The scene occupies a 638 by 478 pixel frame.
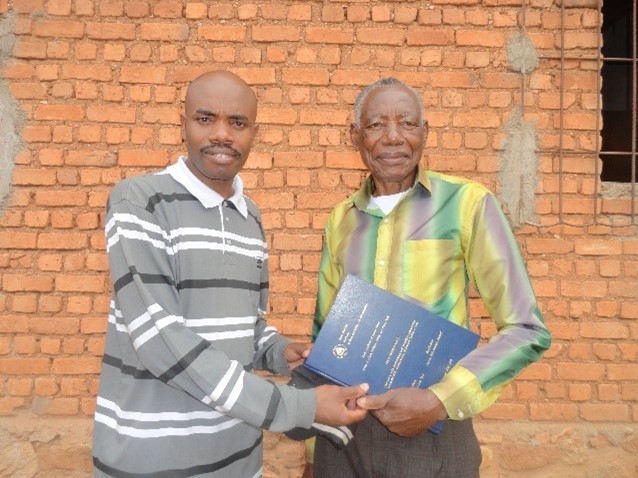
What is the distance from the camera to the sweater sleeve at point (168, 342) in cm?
135

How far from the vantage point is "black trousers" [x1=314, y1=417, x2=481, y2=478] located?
155cm

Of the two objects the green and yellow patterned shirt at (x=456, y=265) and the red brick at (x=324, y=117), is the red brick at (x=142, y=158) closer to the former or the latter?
the red brick at (x=324, y=117)

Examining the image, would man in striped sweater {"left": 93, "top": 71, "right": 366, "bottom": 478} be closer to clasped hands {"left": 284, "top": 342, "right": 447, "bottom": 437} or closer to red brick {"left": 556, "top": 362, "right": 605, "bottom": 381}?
clasped hands {"left": 284, "top": 342, "right": 447, "bottom": 437}

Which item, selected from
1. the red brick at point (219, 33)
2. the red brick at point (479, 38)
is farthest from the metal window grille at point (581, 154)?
the red brick at point (219, 33)

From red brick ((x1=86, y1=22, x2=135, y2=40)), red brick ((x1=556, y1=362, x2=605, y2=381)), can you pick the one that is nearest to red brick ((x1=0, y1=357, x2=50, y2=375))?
red brick ((x1=86, y1=22, x2=135, y2=40))

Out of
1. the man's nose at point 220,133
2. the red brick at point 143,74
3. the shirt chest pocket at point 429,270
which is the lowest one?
the shirt chest pocket at point 429,270

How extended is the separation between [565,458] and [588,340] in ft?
1.93

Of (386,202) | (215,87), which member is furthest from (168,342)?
(386,202)

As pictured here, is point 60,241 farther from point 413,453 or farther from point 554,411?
point 554,411

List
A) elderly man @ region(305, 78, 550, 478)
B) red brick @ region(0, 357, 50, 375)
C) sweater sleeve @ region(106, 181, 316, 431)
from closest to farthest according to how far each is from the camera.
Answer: sweater sleeve @ region(106, 181, 316, 431)
elderly man @ region(305, 78, 550, 478)
red brick @ region(0, 357, 50, 375)

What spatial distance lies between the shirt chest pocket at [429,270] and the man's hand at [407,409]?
31 cm

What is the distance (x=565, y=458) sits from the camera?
2676 millimetres

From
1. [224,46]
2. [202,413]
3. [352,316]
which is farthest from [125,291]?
[224,46]

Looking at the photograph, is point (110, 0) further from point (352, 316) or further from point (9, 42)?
point (352, 316)
